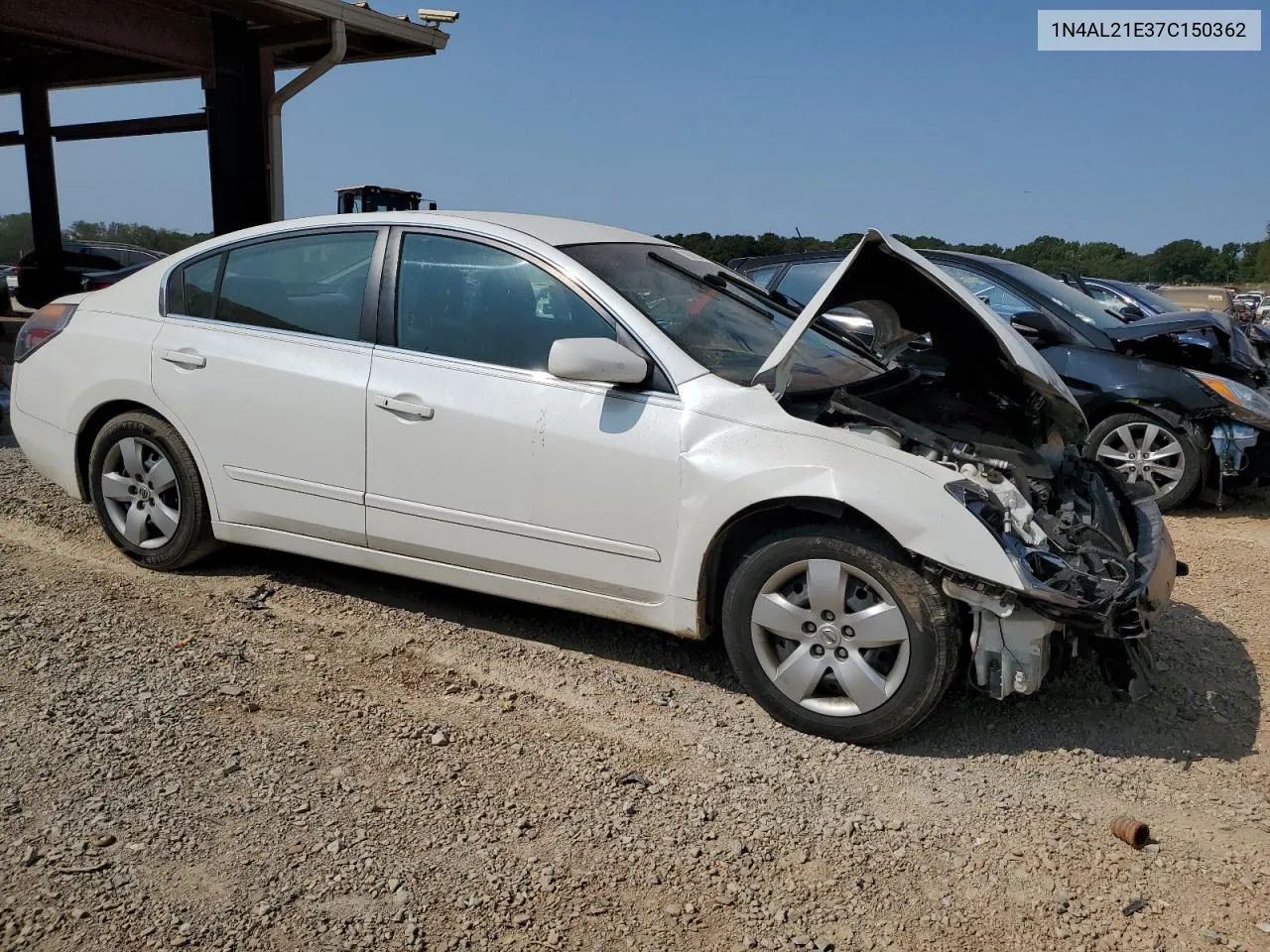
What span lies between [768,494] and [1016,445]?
1068 mm

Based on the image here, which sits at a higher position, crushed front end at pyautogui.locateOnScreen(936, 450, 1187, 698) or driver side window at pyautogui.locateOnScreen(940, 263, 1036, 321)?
driver side window at pyautogui.locateOnScreen(940, 263, 1036, 321)

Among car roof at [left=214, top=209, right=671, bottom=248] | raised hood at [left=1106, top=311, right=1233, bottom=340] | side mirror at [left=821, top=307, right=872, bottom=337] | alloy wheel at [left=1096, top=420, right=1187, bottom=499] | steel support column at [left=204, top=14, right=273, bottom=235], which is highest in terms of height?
steel support column at [left=204, top=14, right=273, bottom=235]

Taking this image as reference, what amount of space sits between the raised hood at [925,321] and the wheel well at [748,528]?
0.40m

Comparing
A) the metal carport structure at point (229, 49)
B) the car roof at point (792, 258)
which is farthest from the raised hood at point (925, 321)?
the metal carport structure at point (229, 49)

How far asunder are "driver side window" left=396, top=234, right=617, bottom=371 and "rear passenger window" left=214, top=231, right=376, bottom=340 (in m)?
0.22

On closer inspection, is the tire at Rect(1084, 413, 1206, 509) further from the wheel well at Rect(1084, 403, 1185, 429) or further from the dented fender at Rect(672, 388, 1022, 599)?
the dented fender at Rect(672, 388, 1022, 599)

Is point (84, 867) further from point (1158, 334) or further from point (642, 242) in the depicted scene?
point (1158, 334)

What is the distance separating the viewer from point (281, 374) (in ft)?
14.0

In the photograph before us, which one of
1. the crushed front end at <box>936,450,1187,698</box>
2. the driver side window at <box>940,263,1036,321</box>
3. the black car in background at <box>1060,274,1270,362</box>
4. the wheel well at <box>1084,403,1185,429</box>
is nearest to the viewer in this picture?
the crushed front end at <box>936,450,1187,698</box>

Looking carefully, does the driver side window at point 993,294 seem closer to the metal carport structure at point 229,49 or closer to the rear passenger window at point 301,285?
the rear passenger window at point 301,285

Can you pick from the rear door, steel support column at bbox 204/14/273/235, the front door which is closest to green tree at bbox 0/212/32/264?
steel support column at bbox 204/14/273/235

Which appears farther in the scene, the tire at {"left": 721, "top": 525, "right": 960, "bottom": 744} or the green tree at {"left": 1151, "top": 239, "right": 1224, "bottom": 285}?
the green tree at {"left": 1151, "top": 239, "right": 1224, "bottom": 285}

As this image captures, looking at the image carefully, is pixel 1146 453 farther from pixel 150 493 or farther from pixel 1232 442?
pixel 150 493

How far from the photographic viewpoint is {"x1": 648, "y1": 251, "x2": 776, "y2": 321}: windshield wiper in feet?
14.5
